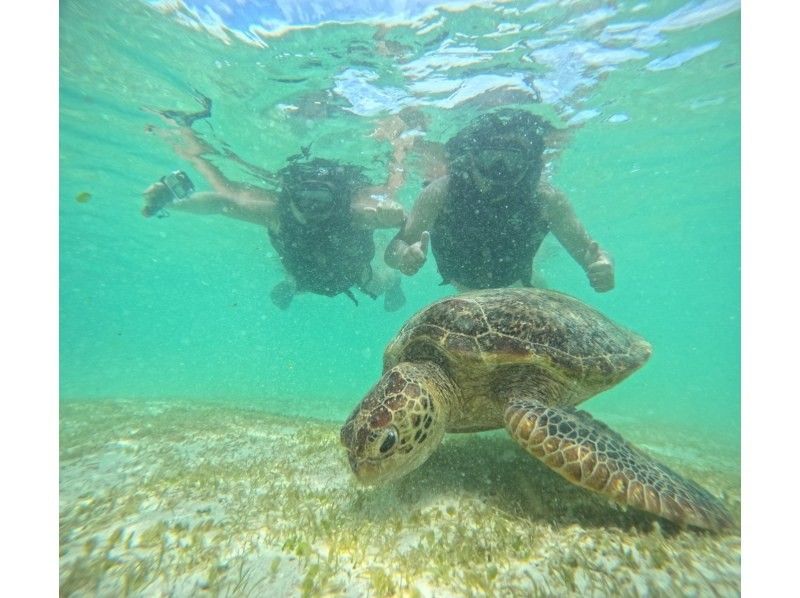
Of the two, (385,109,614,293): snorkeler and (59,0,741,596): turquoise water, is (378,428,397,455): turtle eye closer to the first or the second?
(59,0,741,596): turquoise water

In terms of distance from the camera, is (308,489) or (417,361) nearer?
(308,489)

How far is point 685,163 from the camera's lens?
17453 mm

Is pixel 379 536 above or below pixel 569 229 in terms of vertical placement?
below

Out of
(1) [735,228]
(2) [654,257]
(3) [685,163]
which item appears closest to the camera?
(3) [685,163]

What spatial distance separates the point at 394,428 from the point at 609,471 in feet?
4.45

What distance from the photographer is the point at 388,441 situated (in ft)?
7.53

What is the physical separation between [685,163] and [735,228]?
63.1 ft

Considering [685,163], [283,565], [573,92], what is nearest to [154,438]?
[283,565]

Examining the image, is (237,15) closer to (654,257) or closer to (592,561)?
(592,561)

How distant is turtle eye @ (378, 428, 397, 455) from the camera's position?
228cm

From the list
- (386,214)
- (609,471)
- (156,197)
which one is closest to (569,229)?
(386,214)

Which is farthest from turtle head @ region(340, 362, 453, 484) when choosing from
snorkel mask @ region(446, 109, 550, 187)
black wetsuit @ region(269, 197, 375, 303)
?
black wetsuit @ region(269, 197, 375, 303)

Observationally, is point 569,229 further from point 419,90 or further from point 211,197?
point 211,197

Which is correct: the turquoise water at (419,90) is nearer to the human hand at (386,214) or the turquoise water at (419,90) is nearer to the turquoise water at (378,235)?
the turquoise water at (378,235)
